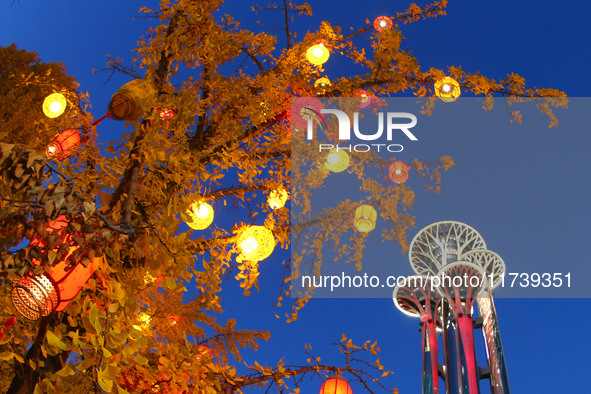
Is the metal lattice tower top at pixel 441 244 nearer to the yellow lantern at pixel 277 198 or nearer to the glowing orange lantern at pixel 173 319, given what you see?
the yellow lantern at pixel 277 198

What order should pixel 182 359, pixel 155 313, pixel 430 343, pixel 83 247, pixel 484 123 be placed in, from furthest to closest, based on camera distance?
pixel 484 123 < pixel 430 343 < pixel 155 313 < pixel 182 359 < pixel 83 247

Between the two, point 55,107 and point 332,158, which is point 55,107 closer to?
point 55,107

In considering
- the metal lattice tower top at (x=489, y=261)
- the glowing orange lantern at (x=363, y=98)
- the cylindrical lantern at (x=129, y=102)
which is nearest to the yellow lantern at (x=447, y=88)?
the glowing orange lantern at (x=363, y=98)

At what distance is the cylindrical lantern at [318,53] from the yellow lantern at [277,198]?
1.06m

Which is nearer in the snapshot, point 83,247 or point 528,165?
point 83,247

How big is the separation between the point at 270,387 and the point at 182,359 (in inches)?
29.1

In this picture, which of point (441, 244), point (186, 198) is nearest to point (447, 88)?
point (186, 198)

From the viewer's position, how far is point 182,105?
2154 millimetres

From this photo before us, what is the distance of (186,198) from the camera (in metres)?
1.70

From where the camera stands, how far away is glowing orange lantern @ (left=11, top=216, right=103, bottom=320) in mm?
1628

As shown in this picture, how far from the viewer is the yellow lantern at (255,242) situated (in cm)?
300

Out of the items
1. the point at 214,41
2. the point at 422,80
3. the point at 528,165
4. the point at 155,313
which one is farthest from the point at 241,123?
the point at 528,165

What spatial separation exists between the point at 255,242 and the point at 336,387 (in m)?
1.46

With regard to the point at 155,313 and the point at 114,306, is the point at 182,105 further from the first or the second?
the point at 155,313
